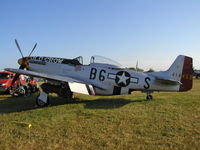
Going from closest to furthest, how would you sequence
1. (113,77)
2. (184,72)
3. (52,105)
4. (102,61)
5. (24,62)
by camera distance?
(52,105) → (113,77) → (184,72) → (102,61) → (24,62)

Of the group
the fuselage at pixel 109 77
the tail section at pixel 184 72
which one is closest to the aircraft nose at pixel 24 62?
the fuselage at pixel 109 77

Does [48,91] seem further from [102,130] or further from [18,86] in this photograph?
[18,86]

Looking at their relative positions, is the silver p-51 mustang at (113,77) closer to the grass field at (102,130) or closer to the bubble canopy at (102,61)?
the bubble canopy at (102,61)

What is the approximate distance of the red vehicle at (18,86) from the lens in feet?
34.1

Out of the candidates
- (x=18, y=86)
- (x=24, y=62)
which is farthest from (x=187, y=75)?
(x=18, y=86)

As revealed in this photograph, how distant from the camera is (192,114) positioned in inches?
227

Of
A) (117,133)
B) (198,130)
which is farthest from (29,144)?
(198,130)

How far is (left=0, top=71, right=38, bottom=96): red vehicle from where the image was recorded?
1038 cm

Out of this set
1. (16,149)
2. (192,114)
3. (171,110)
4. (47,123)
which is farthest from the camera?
(171,110)

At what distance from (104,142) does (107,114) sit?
7.16 feet

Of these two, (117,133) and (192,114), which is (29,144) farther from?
(192,114)

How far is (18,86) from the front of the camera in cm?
1076

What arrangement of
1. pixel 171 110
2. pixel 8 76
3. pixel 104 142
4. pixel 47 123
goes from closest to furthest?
pixel 104 142
pixel 47 123
pixel 171 110
pixel 8 76

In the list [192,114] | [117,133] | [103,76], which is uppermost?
[103,76]
